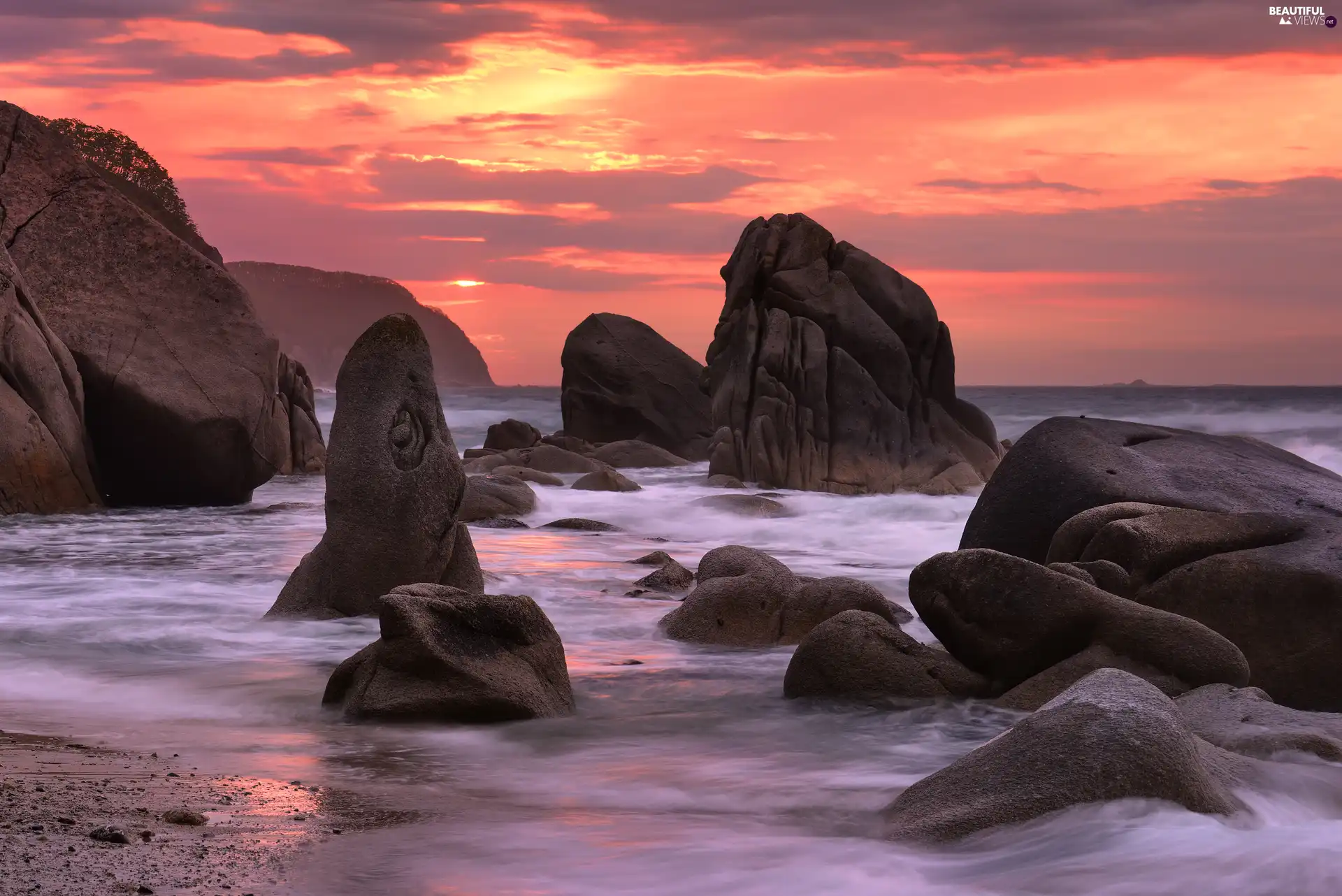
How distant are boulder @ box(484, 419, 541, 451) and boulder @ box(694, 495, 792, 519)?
14726 millimetres

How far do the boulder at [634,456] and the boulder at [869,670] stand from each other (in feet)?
73.9

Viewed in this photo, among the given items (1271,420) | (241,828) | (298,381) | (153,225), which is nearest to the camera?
(241,828)

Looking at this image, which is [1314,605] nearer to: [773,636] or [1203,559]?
[1203,559]

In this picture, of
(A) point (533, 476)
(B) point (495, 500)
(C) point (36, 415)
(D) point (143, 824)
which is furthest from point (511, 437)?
(D) point (143, 824)

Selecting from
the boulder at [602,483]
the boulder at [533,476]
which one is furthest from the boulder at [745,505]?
the boulder at [533,476]

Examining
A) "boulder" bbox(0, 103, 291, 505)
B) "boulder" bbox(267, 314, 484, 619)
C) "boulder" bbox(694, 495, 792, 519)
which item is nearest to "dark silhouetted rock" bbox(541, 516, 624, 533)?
"boulder" bbox(694, 495, 792, 519)

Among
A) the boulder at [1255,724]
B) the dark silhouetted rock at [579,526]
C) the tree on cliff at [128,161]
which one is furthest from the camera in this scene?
the tree on cliff at [128,161]

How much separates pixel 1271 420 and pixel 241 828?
6591 cm

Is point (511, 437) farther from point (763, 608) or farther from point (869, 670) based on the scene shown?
point (869, 670)

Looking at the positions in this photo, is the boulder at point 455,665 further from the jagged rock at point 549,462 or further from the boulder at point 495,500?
the jagged rock at point 549,462

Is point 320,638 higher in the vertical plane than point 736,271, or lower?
lower

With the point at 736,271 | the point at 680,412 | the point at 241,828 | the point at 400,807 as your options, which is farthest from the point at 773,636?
the point at 680,412

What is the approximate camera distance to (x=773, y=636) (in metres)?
8.97

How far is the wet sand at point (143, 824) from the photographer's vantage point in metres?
3.62
